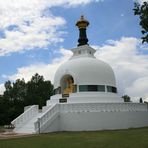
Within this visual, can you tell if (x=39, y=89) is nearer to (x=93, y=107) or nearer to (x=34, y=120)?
(x=34, y=120)

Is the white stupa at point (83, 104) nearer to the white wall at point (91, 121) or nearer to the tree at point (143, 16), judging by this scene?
the white wall at point (91, 121)

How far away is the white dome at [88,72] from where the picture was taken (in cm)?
3531

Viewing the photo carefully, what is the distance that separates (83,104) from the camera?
30.3 meters

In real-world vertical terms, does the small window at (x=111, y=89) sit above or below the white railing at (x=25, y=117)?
above

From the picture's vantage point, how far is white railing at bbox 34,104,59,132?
2747 cm

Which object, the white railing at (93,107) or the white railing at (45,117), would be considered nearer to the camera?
the white railing at (45,117)

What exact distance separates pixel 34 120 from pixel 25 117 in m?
1.98

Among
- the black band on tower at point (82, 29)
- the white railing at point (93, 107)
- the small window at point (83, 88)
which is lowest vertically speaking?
the white railing at point (93, 107)

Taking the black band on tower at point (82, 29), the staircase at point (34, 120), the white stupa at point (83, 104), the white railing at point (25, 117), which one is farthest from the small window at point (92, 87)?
the black band on tower at point (82, 29)

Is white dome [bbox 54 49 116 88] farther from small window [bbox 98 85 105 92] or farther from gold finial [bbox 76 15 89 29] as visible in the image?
gold finial [bbox 76 15 89 29]

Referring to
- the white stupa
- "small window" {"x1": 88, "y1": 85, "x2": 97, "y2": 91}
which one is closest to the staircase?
the white stupa

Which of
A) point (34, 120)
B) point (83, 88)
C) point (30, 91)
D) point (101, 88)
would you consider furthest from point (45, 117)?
point (30, 91)

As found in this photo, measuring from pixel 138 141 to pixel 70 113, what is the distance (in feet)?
46.4

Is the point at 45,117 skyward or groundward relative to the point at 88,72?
groundward
